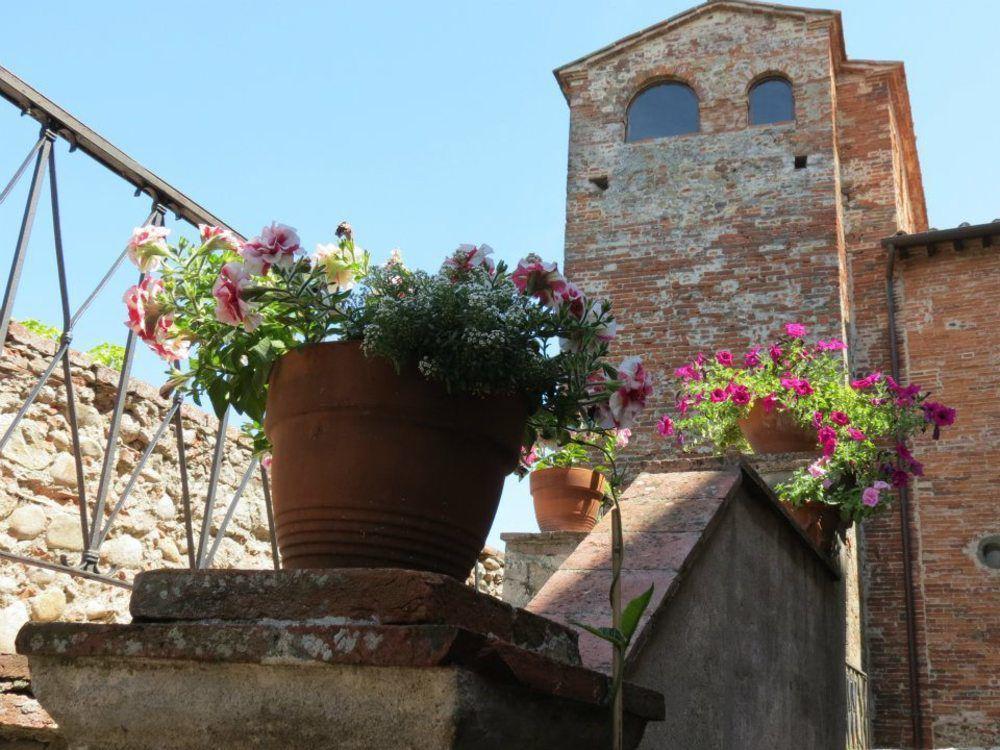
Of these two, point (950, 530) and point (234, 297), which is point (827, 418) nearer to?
point (234, 297)

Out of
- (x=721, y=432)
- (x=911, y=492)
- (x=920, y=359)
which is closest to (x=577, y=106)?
(x=920, y=359)

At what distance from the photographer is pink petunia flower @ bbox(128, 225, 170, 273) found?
2.07 metres

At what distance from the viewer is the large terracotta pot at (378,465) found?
1.67 metres

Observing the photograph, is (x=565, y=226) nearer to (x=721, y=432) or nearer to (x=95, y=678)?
(x=721, y=432)

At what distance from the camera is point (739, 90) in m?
11.4

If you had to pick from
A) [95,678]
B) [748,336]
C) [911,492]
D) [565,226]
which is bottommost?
[95,678]

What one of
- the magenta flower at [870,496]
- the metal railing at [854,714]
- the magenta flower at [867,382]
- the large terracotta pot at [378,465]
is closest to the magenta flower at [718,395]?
the magenta flower at [867,382]

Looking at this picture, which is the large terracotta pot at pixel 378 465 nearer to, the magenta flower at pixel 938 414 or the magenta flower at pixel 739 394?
the magenta flower at pixel 739 394

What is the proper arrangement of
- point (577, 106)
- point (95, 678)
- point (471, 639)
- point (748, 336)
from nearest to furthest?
point (471, 639) → point (95, 678) → point (748, 336) → point (577, 106)

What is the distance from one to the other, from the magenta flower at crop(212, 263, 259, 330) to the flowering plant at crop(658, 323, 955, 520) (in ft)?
11.1

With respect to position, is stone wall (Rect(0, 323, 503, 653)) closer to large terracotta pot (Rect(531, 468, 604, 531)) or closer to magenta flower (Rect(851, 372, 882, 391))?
large terracotta pot (Rect(531, 468, 604, 531))

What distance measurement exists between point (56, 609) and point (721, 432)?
3.64 metres

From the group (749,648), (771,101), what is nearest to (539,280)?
(749,648)

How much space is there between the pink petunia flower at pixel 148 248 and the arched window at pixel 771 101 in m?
10.1
